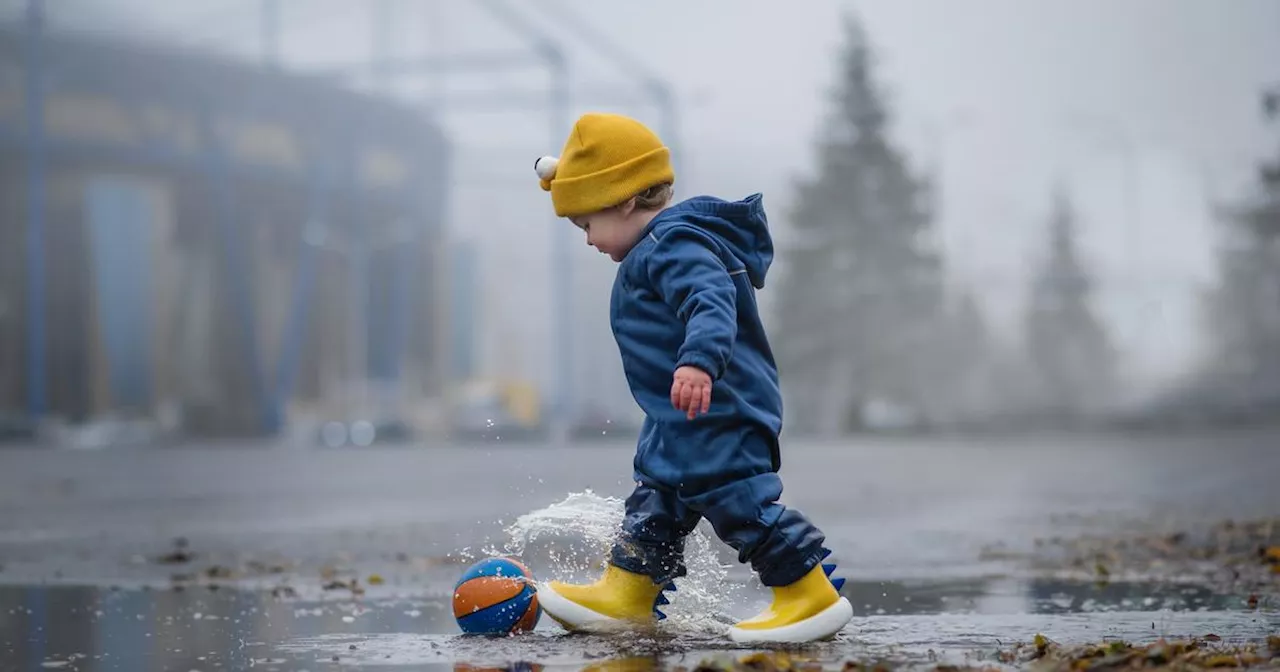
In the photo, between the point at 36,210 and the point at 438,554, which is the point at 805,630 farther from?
the point at 36,210

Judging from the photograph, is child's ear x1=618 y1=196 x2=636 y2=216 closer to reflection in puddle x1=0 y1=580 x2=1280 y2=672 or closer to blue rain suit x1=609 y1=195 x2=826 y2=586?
blue rain suit x1=609 y1=195 x2=826 y2=586

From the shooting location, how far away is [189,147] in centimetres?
5234

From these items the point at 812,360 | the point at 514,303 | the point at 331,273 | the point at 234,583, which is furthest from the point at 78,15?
the point at 234,583

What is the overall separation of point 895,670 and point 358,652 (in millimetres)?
1265

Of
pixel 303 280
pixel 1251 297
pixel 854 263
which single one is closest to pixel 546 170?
pixel 1251 297

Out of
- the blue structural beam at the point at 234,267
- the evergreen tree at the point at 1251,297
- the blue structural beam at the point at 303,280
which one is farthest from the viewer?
the blue structural beam at the point at 303,280

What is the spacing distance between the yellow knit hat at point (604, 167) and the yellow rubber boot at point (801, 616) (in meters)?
1.01

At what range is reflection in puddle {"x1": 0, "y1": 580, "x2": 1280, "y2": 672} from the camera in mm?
3766

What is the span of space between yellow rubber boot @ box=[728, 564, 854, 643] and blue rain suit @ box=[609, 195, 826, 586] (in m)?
0.04

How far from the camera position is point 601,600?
13.6 ft

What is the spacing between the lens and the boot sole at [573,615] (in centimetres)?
414

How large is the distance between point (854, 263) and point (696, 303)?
48468mm

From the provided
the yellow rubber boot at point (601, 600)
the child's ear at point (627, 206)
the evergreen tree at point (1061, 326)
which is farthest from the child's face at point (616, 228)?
the evergreen tree at point (1061, 326)

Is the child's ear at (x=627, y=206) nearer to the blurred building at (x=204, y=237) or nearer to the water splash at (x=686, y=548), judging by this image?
the water splash at (x=686, y=548)
